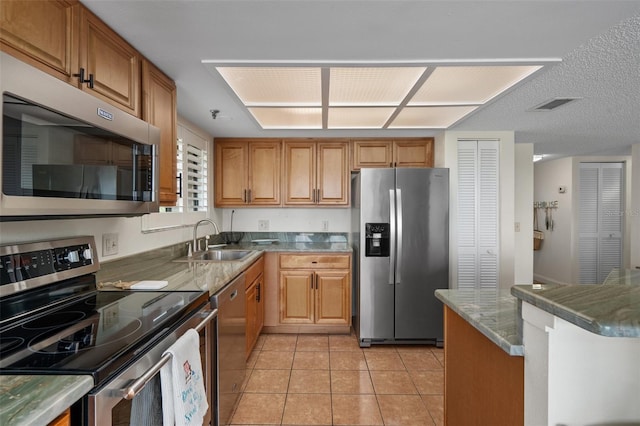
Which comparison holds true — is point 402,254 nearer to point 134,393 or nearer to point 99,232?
point 99,232

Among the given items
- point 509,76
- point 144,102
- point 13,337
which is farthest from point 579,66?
point 13,337

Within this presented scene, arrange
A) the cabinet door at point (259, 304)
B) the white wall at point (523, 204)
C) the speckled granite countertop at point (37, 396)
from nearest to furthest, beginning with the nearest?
the speckled granite countertop at point (37, 396), the cabinet door at point (259, 304), the white wall at point (523, 204)

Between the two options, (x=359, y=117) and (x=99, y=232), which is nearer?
(x=99, y=232)

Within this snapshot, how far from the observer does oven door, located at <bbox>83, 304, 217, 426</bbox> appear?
80 cm

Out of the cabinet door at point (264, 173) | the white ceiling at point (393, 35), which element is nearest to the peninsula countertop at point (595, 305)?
the white ceiling at point (393, 35)

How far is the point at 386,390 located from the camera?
2.28m

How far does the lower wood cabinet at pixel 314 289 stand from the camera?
10.7ft

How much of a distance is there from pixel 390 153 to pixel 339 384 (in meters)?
2.38

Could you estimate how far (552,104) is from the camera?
243 cm

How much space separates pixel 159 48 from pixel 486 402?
2.18 m

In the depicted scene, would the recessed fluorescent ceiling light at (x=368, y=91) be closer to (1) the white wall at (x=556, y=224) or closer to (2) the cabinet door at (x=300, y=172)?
(2) the cabinet door at (x=300, y=172)

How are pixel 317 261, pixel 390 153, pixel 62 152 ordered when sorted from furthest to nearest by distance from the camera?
1. pixel 390 153
2. pixel 317 261
3. pixel 62 152

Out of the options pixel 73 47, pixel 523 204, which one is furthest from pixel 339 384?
pixel 523 204

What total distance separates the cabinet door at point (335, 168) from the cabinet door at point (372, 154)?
4.4 inches
